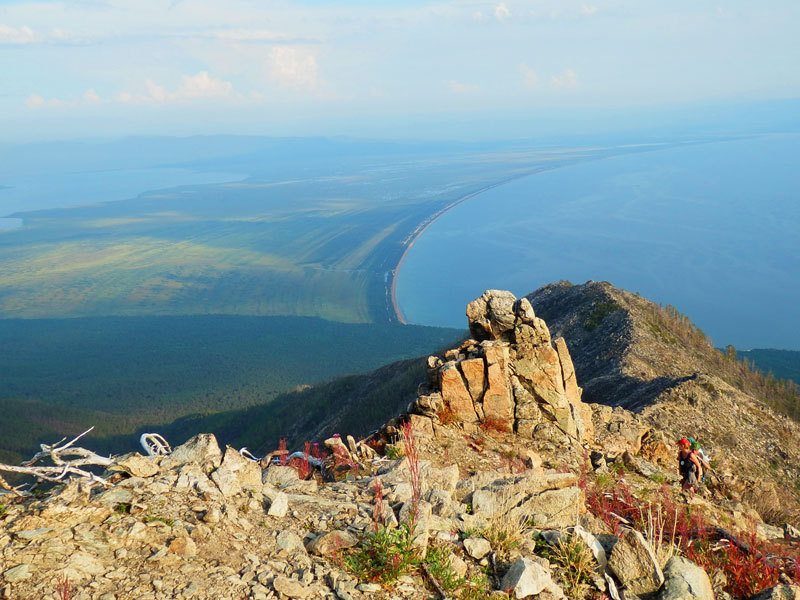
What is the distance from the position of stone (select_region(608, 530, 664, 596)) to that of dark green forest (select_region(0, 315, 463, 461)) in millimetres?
55019

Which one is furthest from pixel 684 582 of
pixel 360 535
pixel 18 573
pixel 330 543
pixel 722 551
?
pixel 18 573

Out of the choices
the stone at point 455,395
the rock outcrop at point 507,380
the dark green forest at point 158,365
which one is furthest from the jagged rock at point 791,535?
the dark green forest at point 158,365

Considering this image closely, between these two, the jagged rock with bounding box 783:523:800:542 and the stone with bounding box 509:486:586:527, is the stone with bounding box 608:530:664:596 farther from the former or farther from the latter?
the jagged rock with bounding box 783:523:800:542

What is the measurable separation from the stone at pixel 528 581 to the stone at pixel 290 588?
2043 millimetres

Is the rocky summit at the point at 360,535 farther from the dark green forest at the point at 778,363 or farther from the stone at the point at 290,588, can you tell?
the dark green forest at the point at 778,363

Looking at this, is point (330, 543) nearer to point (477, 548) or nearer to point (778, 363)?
point (477, 548)

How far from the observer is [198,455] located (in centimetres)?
894

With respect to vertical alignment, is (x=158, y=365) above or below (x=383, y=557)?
below

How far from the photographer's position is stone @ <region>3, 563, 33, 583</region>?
5742 mm

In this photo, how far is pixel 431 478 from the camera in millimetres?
9516

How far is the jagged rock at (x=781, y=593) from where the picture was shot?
6.81 meters

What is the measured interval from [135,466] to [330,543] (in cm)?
287

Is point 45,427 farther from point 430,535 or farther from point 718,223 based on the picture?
point 718,223

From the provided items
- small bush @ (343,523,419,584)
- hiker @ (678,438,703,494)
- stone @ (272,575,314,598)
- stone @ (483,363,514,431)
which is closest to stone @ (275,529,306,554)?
small bush @ (343,523,419,584)
